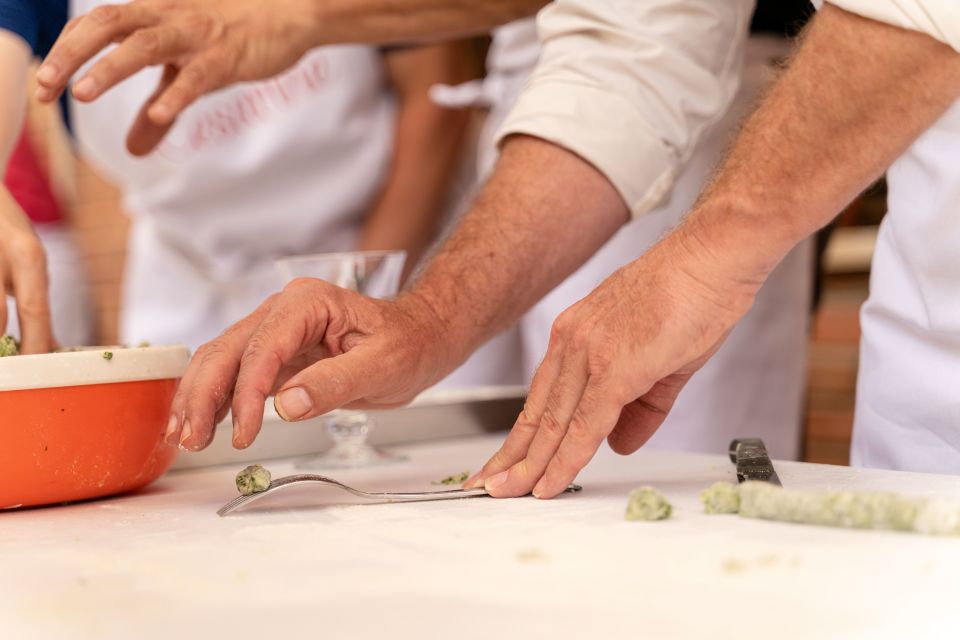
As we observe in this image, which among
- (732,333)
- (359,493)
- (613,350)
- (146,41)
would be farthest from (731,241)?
(732,333)

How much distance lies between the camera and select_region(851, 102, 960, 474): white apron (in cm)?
102

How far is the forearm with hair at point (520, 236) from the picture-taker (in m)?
1.14

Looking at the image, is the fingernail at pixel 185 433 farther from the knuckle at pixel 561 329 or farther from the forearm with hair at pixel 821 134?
the forearm with hair at pixel 821 134

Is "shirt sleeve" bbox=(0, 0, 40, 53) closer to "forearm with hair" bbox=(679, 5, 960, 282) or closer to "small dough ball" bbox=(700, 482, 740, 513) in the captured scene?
"forearm with hair" bbox=(679, 5, 960, 282)

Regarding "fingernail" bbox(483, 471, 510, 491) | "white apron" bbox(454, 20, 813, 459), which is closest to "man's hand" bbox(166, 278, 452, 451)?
"fingernail" bbox(483, 471, 510, 491)

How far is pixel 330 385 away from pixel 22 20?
0.71 m

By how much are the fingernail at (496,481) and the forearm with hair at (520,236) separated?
0.24m

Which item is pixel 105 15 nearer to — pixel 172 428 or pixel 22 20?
pixel 22 20

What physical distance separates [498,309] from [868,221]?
2.45 meters

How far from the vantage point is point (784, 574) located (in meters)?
0.60

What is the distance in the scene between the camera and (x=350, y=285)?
121 centimetres

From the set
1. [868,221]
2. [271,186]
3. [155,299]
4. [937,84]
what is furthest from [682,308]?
[868,221]

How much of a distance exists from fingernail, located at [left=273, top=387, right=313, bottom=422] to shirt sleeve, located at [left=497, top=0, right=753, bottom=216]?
47 cm

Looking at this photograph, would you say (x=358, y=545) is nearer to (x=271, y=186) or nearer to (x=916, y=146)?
(x=916, y=146)
